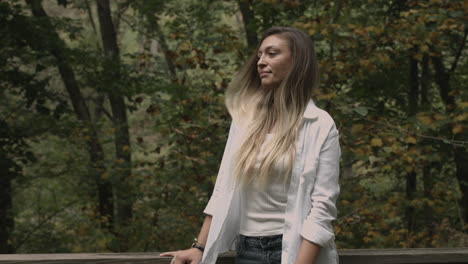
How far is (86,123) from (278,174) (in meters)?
6.80

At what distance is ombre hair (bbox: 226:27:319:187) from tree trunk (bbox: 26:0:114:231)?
227 inches

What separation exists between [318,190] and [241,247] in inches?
16.3

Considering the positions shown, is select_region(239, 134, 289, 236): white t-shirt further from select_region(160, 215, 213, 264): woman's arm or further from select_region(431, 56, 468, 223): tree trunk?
select_region(431, 56, 468, 223): tree trunk

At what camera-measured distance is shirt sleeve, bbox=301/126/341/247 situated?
2.03 metres

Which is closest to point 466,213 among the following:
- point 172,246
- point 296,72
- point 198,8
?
point 172,246

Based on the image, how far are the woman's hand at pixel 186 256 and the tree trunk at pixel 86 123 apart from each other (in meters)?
6.03

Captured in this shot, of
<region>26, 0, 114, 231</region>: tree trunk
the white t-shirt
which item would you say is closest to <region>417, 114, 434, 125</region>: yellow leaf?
the white t-shirt

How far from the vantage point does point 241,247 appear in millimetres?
2254

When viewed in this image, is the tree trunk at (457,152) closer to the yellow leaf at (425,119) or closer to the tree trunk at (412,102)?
the tree trunk at (412,102)

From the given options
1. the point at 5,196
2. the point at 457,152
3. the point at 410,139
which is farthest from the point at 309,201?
the point at 5,196

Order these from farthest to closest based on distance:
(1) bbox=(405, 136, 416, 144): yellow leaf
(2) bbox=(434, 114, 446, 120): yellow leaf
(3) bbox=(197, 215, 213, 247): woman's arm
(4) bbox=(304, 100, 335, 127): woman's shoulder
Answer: (1) bbox=(405, 136, 416, 144): yellow leaf → (2) bbox=(434, 114, 446, 120): yellow leaf → (3) bbox=(197, 215, 213, 247): woman's arm → (4) bbox=(304, 100, 335, 127): woman's shoulder

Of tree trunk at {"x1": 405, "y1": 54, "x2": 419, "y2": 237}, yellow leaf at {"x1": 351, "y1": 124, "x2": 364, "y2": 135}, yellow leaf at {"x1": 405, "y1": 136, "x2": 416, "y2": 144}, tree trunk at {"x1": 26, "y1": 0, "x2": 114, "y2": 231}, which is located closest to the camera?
yellow leaf at {"x1": 351, "y1": 124, "x2": 364, "y2": 135}

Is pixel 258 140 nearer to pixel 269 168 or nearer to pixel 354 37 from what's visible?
pixel 269 168

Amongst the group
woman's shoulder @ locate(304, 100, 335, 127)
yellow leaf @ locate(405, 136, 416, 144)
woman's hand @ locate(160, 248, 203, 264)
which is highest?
yellow leaf @ locate(405, 136, 416, 144)
